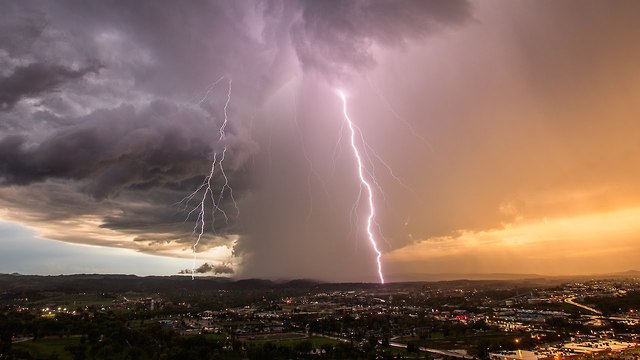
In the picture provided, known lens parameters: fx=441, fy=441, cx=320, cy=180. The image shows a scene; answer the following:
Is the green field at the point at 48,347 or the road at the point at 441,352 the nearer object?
the green field at the point at 48,347

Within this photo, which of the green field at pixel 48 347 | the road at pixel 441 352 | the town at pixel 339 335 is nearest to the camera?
the green field at pixel 48 347

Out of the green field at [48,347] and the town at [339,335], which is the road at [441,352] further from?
the green field at [48,347]

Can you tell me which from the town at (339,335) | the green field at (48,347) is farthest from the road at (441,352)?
the green field at (48,347)

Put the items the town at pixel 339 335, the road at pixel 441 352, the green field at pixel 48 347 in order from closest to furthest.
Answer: the green field at pixel 48 347 → the town at pixel 339 335 → the road at pixel 441 352

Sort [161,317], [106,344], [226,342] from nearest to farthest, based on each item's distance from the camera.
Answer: [106,344]
[226,342]
[161,317]

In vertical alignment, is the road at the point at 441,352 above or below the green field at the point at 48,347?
below

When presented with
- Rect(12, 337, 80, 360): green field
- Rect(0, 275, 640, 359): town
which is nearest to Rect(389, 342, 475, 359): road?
Rect(0, 275, 640, 359): town

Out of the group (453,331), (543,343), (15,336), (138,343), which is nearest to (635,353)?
(543,343)

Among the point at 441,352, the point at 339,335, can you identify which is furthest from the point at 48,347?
the point at 441,352

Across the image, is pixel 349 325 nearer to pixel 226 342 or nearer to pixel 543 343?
pixel 226 342

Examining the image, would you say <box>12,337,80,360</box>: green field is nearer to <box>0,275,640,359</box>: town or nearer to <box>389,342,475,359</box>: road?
<box>0,275,640,359</box>: town

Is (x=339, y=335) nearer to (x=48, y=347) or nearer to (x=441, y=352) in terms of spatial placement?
(x=441, y=352)
